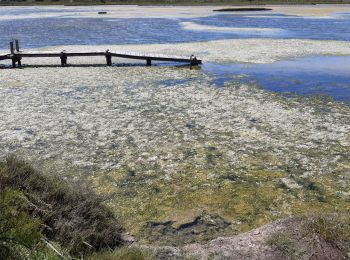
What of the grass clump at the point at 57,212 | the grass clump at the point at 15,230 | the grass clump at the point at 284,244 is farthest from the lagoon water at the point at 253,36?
the grass clump at the point at 15,230

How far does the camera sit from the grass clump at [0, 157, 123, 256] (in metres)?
5.14

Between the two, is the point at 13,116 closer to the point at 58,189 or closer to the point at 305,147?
the point at 58,189

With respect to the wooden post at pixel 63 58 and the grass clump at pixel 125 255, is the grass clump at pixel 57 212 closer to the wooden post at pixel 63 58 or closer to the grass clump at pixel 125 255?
the grass clump at pixel 125 255

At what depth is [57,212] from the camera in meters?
5.76

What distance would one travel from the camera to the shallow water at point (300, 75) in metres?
16.7

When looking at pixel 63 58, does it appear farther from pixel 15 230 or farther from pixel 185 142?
pixel 15 230

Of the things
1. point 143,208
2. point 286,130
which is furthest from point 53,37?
point 143,208

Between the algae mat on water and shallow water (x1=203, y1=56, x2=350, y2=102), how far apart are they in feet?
4.13

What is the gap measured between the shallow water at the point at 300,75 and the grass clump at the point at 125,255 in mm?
12070

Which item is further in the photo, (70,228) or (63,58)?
(63,58)

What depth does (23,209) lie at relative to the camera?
540cm

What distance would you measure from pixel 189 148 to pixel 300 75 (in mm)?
11287

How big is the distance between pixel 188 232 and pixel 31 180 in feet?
8.84

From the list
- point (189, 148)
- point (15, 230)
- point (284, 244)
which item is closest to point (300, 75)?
point (189, 148)
